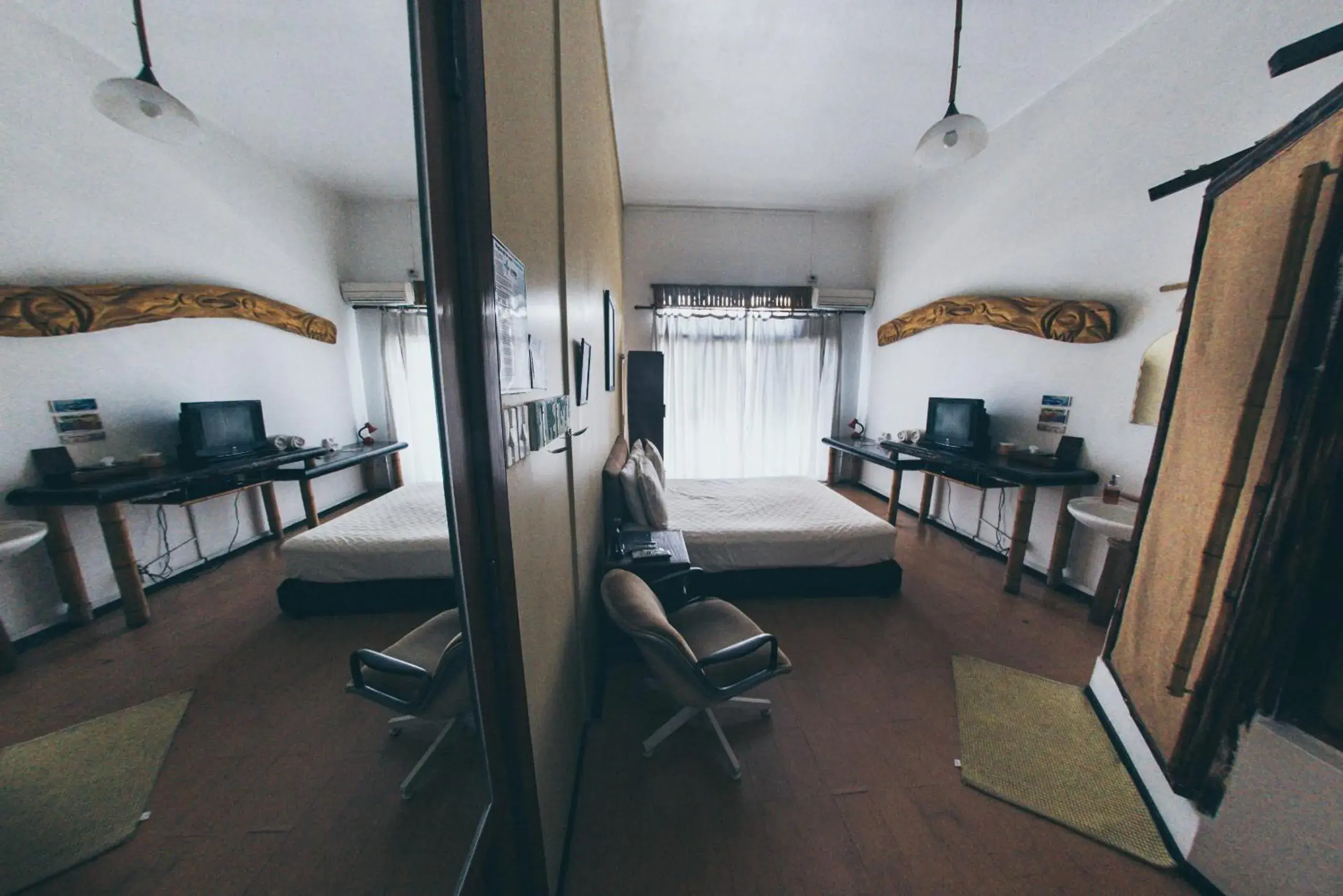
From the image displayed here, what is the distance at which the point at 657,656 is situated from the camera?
1.45 meters

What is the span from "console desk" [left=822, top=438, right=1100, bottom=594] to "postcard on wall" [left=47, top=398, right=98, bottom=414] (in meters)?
3.57

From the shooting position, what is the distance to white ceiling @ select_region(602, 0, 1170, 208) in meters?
2.17

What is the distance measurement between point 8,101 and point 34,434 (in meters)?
0.23

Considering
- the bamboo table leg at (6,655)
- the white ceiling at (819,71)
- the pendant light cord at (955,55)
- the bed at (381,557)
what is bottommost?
the bed at (381,557)

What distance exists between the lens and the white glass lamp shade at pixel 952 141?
84.7 inches

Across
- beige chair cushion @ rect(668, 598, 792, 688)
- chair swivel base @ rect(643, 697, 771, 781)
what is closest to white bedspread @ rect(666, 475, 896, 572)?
beige chair cushion @ rect(668, 598, 792, 688)

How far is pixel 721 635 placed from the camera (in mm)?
1787

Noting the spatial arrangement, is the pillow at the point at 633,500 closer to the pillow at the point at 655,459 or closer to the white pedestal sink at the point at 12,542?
the pillow at the point at 655,459

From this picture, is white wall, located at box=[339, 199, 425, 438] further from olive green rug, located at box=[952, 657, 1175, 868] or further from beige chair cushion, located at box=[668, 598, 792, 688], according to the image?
olive green rug, located at box=[952, 657, 1175, 868]

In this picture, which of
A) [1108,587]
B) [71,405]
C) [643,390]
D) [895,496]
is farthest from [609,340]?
[1108,587]

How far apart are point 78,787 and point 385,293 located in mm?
570

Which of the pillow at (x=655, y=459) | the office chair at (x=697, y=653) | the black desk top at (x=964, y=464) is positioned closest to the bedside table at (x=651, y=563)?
the office chair at (x=697, y=653)

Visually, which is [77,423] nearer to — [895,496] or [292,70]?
[292,70]

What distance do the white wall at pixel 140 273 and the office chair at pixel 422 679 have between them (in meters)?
0.24
